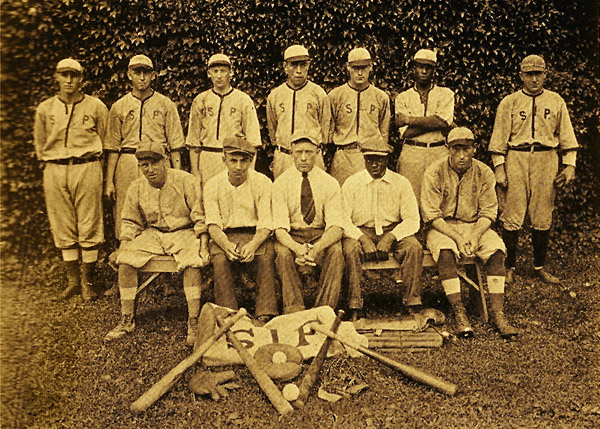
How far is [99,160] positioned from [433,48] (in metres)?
3.85

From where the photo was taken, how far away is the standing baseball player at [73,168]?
627 centimetres

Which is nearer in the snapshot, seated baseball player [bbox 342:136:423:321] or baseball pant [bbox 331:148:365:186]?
seated baseball player [bbox 342:136:423:321]

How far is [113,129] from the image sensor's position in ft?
21.6

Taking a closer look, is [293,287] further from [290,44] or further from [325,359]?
[290,44]

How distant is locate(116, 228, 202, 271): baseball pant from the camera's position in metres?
5.77

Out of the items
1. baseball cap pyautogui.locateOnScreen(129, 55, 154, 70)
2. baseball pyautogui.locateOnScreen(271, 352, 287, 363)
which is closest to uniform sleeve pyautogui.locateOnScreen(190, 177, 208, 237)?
baseball cap pyautogui.locateOnScreen(129, 55, 154, 70)

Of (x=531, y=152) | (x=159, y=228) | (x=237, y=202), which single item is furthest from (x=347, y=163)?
(x=159, y=228)

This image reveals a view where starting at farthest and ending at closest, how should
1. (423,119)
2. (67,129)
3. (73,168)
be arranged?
(423,119), (73,168), (67,129)

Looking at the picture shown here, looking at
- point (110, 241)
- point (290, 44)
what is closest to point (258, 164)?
point (290, 44)

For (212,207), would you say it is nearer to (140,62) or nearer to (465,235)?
(140,62)

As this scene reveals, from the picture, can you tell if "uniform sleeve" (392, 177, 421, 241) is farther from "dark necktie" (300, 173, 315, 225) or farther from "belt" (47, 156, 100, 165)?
"belt" (47, 156, 100, 165)

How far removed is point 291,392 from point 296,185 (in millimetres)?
1987

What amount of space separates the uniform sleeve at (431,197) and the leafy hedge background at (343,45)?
6.07 ft

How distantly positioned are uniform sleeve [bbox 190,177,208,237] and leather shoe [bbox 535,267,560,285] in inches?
145
